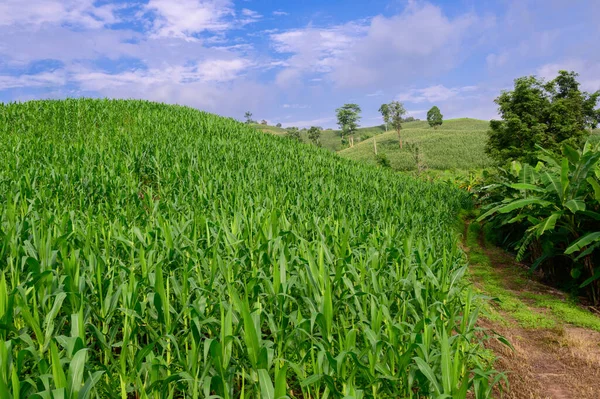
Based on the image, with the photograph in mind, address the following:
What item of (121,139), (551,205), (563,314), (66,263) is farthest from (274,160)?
(66,263)

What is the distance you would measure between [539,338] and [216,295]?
15.0 feet

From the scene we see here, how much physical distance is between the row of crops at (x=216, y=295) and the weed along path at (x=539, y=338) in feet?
1.63

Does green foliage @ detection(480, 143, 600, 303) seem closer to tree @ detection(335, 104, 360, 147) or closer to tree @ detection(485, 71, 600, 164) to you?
tree @ detection(485, 71, 600, 164)

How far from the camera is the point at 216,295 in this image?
3424mm

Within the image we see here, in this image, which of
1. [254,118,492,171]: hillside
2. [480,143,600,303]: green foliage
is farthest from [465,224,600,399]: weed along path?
[254,118,492,171]: hillside

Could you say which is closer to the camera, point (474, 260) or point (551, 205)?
point (551, 205)

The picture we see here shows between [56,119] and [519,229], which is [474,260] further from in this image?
[56,119]

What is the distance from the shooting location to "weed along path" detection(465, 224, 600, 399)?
161 inches

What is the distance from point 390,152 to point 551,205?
231ft

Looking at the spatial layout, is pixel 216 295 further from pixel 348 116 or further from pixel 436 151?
pixel 348 116

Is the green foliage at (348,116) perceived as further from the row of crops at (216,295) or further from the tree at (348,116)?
the row of crops at (216,295)

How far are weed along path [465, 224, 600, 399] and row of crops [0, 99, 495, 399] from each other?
0.50 metres

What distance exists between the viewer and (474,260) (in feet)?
30.3

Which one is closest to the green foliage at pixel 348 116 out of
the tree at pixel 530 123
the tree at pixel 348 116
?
the tree at pixel 348 116
